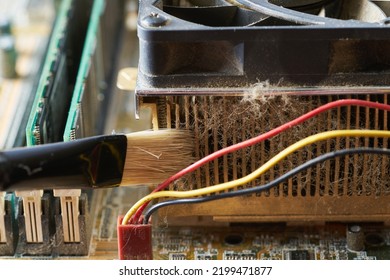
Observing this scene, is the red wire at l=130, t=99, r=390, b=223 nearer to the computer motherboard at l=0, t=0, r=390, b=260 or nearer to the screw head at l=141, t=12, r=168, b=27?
the computer motherboard at l=0, t=0, r=390, b=260

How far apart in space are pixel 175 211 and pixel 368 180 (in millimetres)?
431

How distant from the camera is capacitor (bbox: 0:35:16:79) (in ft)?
9.21

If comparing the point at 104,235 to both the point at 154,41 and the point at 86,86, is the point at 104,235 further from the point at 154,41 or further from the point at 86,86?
the point at 154,41

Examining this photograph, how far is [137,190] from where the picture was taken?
2.38 meters

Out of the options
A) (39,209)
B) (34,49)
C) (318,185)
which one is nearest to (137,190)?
(39,209)

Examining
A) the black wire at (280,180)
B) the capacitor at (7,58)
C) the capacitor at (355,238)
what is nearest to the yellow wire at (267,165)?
the black wire at (280,180)

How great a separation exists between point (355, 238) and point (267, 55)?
48cm

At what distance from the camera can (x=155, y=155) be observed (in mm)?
1945

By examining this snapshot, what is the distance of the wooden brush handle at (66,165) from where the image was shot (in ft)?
6.00

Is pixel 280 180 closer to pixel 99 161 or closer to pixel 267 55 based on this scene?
pixel 267 55

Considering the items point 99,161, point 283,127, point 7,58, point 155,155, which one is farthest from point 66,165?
point 7,58

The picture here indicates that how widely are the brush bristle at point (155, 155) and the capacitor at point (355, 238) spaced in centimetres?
41

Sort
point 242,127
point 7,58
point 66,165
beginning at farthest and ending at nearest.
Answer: point 7,58
point 242,127
point 66,165

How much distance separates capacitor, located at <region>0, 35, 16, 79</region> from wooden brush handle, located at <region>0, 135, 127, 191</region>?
3.27 feet
